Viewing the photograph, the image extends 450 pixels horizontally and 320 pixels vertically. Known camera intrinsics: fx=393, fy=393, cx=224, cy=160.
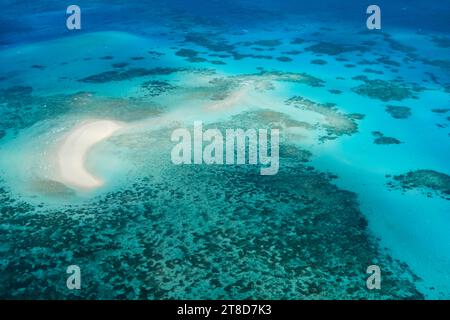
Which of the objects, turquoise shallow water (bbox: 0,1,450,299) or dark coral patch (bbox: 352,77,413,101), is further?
dark coral patch (bbox: 352,77,413,101)

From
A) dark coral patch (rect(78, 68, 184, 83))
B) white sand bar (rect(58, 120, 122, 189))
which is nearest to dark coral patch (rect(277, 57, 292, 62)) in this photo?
dark coral patch (rect(78, 68, 184, 83))

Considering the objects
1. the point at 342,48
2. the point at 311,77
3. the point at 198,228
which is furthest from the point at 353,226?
the point at 342,48

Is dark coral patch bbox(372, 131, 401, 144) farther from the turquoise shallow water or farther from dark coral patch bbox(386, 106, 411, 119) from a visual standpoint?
dark coral patch bbox(386, 106, 411, 119)

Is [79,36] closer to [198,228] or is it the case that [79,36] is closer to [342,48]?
[342,48]

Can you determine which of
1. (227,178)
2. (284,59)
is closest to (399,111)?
(284,59)

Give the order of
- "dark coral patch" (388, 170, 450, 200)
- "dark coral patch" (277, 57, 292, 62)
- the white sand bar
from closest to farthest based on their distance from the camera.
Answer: the white sand bar, "dark coral patch" (388, 170, 450, 200), "dark coral patch" (277, 57, 292, 62)

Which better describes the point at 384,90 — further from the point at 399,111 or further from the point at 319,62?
the point at 319,62

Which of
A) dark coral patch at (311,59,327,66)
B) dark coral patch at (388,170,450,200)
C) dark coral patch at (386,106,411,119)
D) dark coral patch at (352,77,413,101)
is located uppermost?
dark coral patch at (311,59,327,66)
